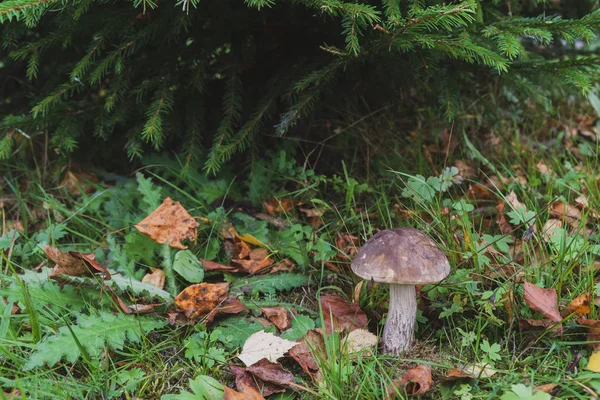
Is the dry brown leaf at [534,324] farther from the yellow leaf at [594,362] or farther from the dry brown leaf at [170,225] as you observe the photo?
the dry brown leaf at [170,225]

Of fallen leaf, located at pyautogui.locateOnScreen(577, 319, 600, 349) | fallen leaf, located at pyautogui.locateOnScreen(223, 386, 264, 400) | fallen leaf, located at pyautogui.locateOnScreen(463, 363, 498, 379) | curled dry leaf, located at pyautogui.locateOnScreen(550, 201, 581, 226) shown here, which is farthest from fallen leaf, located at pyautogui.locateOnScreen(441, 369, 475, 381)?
curled dry leaf, located at pyautogui.locateOnScreen(550, 201, 581, 226)

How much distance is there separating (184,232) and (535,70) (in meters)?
2.16

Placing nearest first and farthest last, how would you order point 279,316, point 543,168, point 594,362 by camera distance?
point 594,362 < point 279,316 < point 543,168

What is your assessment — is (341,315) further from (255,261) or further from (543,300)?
(543,300)

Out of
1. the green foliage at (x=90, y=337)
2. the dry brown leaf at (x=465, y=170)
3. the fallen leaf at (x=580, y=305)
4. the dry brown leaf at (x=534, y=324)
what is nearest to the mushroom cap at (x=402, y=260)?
the dry brown leaf at (x=534, y=324)

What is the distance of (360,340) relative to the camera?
7.52 feet

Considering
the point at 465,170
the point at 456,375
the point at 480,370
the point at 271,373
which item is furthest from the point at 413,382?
the point at 465,170

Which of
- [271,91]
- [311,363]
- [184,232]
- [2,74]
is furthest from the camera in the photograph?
[2,74]

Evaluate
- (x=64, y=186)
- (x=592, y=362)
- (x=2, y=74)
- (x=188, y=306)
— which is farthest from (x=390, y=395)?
(x=2, y=74)

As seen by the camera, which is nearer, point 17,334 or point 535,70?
point 17,334

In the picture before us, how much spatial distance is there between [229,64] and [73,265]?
1.44 m

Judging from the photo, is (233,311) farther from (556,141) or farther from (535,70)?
(556,141)

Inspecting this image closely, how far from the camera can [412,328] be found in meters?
2.26

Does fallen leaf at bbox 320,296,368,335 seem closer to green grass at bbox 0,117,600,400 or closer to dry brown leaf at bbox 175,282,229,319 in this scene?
green grass at bbox 0,117,600,400
